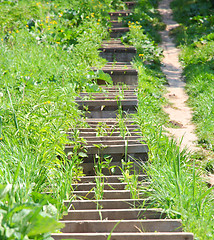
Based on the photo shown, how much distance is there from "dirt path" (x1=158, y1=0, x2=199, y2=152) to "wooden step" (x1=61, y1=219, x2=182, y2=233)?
115cm

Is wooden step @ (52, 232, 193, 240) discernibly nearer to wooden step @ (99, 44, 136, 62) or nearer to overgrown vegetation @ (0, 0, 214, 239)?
overgrown vegetation @ (0, 0, 214, 239)

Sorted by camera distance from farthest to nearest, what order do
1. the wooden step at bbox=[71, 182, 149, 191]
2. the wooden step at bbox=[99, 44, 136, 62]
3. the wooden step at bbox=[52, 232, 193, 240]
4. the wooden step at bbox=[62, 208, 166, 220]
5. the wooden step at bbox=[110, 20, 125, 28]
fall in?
1. the wooden step at bbox=[110, 20, 125, 28]
2. the wooden step at bbox=[99, 44, 136, 62]
3. the wooden step at bbox=[71, 182, 149, 191]
4. the wooden step at bbox=[62, 208, 166, 220]
5. the wooden step at bbox=[52, 232, 193, 240]

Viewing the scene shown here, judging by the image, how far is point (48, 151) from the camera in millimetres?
3383

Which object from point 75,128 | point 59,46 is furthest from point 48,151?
point 59,46

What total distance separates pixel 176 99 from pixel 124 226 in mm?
5604

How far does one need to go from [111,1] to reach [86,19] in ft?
12.5

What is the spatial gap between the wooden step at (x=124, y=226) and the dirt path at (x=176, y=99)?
115cm

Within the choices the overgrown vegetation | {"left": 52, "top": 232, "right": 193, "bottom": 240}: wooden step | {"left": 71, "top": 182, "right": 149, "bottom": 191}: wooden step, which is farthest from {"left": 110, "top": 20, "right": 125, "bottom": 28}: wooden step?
{"left": 52, "top": 232, "right": 193, "bottom": 240}: wooden step

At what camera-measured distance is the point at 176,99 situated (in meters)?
7.84

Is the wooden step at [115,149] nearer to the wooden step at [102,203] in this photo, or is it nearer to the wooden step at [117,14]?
the wooden step at [102,203]

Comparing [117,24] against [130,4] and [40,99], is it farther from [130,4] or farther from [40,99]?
[40,99]

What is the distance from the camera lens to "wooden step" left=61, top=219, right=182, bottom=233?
2561 mm

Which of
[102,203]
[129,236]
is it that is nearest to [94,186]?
[102,203]

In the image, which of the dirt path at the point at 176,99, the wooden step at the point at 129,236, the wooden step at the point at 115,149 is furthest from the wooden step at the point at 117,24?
the wooden step at the point at 129,236
